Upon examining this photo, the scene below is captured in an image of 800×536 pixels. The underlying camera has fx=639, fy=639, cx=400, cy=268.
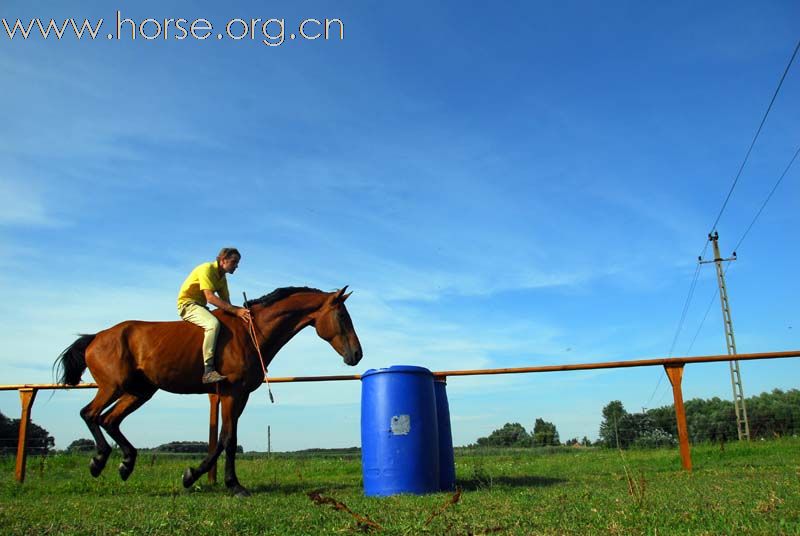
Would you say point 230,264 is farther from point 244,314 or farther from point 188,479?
point 188,479

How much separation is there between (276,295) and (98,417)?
2244 mm

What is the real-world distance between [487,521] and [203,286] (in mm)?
4488

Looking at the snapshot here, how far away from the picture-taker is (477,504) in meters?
4.41

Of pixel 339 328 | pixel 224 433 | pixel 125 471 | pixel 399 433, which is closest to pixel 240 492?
pixel 224 433

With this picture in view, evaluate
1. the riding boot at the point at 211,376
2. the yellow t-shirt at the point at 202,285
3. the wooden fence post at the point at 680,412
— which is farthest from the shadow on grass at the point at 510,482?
the yellow t-shirt at the point at 202,285

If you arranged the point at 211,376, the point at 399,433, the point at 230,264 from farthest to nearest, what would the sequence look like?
1. the point at 230,264
2. the point at 211,376
3. the point at 399,433

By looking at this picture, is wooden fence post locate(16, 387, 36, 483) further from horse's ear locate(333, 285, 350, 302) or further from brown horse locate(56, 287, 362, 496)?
horse's ear locate(333, 285, 350, 302)

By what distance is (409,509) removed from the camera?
433 cm

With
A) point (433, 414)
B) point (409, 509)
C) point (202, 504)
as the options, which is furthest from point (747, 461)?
point (202, 504)

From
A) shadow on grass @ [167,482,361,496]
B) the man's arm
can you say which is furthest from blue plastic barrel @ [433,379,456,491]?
the man's arm

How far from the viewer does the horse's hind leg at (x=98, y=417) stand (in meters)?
Answer: 6.59

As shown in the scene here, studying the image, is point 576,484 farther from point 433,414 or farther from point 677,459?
point 677,459

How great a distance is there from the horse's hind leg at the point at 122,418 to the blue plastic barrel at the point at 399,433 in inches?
98.5

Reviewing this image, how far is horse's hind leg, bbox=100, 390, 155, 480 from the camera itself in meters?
6.64
